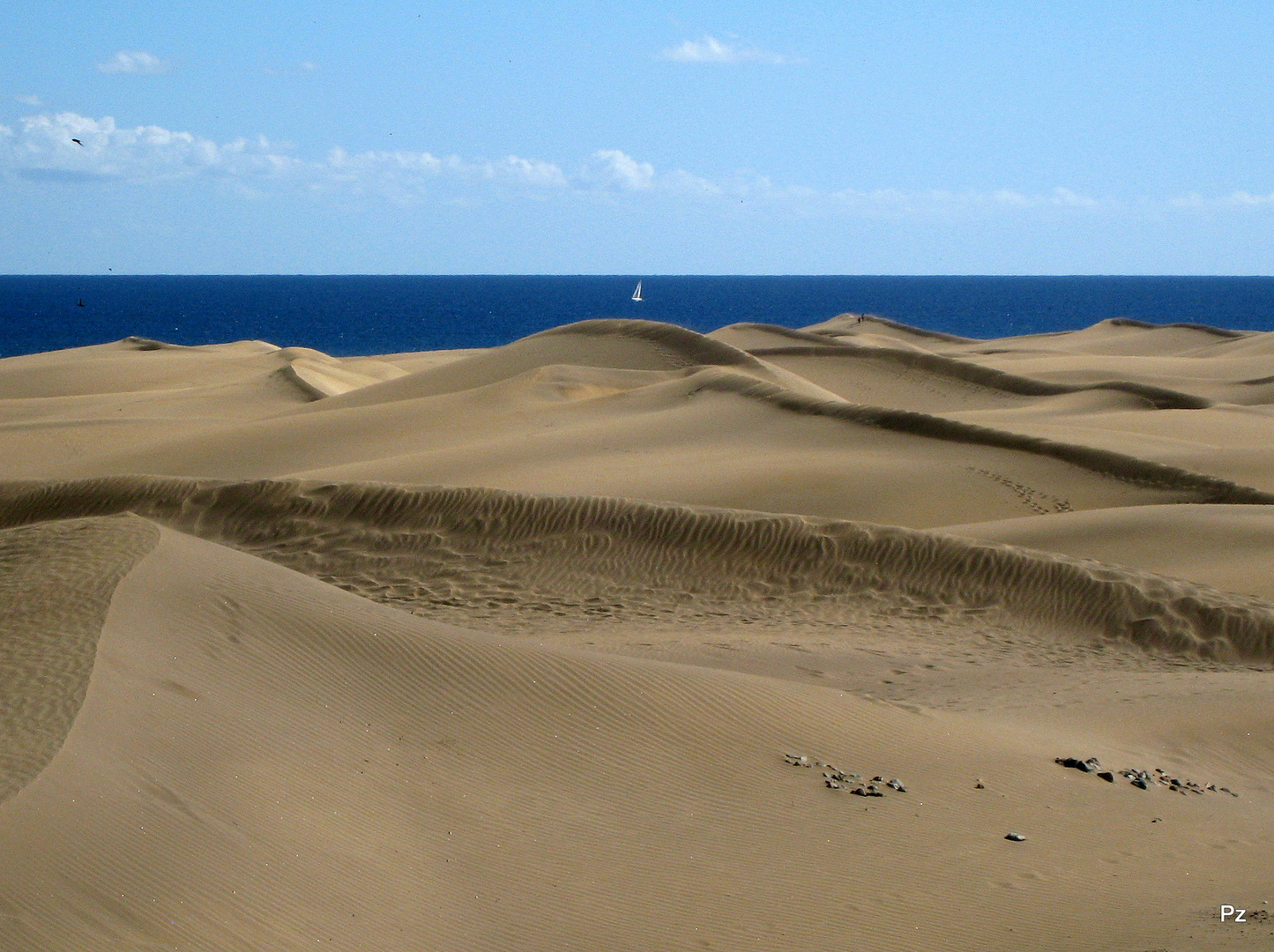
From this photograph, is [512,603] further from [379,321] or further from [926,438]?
[379,321]

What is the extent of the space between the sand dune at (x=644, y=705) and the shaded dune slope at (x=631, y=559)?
46 mm

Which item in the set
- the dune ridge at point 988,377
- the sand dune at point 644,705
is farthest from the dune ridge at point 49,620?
the dune ridge at point 988,377

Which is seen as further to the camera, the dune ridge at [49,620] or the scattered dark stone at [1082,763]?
the scattered dark stone at [1082,763]

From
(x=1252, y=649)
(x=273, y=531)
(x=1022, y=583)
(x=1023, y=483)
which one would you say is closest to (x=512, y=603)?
(x=273, y=531)

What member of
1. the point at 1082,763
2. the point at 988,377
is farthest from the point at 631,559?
the point at 988,377

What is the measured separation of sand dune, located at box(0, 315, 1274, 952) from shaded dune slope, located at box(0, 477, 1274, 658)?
46 mm

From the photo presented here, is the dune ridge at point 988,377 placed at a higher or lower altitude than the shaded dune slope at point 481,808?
higher

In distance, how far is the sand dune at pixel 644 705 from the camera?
4852 mm

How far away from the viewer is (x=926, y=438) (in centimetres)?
1811

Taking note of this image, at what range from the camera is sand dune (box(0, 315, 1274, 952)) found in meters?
4.85

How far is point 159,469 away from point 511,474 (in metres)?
6.14

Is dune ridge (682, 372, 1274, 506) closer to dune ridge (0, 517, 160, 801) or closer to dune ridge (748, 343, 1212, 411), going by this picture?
dune ridge (748, 343, 1212, 411)

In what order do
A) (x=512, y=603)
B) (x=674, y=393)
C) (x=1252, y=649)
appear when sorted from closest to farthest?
(x=1252, y=649)
(x=512, y=603)
(x=674, y=393)

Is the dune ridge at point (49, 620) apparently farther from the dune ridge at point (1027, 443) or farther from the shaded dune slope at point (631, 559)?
the dune ridge at point (1027, 443)
